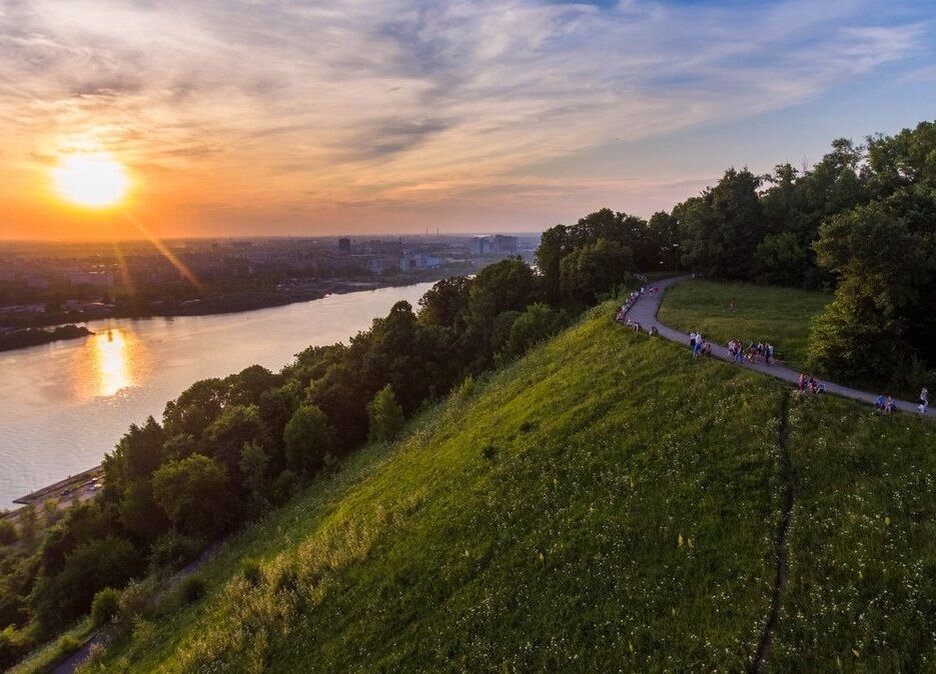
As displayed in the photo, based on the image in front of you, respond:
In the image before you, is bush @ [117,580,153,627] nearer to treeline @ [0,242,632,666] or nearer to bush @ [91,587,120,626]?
bush @ [91,587,120,626]

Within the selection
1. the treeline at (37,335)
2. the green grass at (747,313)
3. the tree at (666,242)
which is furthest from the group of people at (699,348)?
the treeline at (37,335)

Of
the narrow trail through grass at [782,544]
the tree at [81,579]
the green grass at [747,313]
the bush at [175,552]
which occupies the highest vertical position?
the green grass at [747,313]

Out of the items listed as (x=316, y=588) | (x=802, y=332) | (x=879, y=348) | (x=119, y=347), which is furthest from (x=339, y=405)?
(x=119, y=347)

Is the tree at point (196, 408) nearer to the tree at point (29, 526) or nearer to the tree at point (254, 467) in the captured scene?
the tree at point (254, 467)

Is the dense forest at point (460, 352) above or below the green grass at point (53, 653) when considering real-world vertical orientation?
above

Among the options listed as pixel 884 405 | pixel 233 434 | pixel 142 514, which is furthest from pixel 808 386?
pixel 142 514
